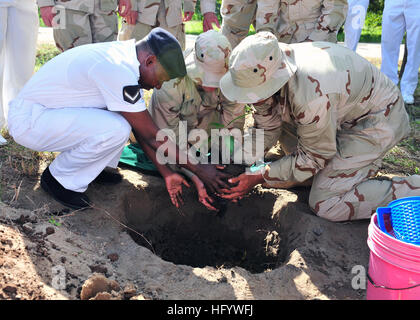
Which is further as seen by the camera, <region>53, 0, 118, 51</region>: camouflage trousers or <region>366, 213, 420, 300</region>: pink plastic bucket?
<region>53, 0, 118, 51</region>: camouflage trousers

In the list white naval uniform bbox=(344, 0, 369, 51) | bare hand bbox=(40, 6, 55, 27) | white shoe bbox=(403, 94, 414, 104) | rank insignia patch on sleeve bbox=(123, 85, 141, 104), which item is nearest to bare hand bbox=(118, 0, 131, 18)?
bare hand bbox=(40, 6, 55, 27)

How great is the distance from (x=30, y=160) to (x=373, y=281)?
2668 mm

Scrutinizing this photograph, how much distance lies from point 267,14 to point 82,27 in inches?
63.6

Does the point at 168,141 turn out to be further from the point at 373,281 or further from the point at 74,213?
the point at 373,281

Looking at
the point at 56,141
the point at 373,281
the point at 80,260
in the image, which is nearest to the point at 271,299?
the point at 373,281

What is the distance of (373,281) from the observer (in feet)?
8.38

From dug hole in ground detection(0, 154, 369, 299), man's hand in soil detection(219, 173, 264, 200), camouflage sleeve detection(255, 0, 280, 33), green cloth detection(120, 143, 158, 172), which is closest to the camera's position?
dug hole in ground detection(0, 154, 369, 299)

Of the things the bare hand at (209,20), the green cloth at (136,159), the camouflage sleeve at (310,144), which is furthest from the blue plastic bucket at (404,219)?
the bare hand at (209,20)

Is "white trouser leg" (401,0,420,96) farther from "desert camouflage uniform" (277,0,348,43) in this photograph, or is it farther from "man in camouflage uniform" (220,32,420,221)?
"man in camouflage uniform" (220,32,420,221)

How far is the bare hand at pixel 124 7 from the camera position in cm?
430

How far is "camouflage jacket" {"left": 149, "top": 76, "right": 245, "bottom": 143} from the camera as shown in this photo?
11.8 feet

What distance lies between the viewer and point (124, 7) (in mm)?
4328

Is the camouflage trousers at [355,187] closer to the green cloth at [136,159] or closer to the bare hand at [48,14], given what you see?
the green cloth at [136,159]

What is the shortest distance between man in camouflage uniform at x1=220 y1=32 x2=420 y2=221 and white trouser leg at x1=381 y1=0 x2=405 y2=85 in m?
2.65
